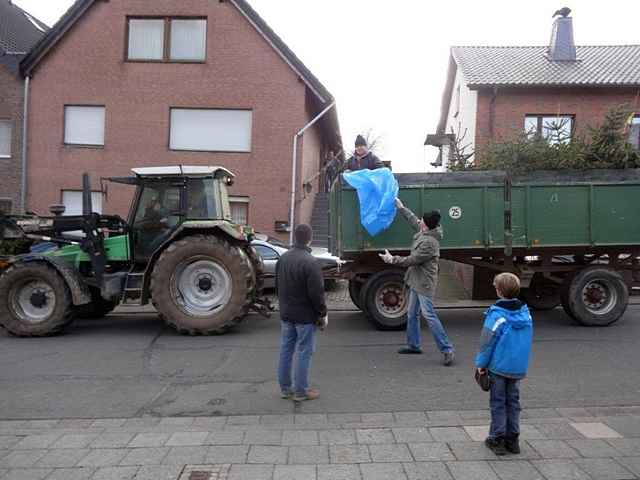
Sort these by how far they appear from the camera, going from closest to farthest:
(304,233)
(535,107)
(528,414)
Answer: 1. (528,414)
2. (304,233)
3. (535,107)

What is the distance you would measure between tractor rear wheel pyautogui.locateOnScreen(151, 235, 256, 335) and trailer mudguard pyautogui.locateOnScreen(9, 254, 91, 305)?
3.36 ft

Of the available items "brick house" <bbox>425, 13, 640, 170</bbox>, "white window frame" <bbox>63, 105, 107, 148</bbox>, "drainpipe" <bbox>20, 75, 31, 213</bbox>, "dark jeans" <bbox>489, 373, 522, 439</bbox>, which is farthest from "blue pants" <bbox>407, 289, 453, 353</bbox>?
"drainpipe" <bbox>20, 75, 31, 213</bbox>

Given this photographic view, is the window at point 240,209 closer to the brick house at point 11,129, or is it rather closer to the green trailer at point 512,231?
the brick house at point 11,129

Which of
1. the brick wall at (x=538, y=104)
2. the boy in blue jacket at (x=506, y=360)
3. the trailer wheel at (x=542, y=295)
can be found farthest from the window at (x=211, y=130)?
the boy in blue jacket at (x=506, y=360)

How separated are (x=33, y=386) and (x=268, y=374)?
7.98 feet

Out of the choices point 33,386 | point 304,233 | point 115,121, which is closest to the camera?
point 304,233

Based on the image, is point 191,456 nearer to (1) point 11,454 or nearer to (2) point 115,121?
(1) point 11,454

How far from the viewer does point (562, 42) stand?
20406 millimetres

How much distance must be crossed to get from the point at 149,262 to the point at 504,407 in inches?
229

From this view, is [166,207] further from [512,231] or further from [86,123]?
[86,123]

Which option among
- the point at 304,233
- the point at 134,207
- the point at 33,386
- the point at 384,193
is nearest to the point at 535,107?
the point at 384,193

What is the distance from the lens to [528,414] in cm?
475

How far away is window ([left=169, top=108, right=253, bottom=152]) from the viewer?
16453 millimetres

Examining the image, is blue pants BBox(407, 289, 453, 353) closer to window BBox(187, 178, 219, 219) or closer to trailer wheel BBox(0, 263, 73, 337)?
window BBox(187, 178, 219, 219)
